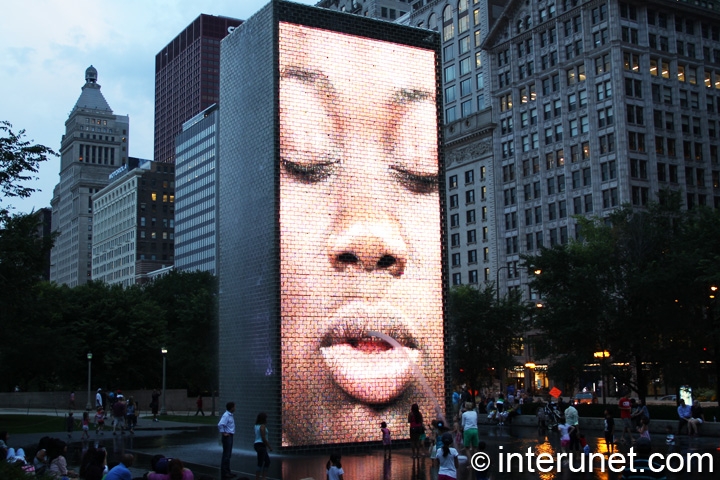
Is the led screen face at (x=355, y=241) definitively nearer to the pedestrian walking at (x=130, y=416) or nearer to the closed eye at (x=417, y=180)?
the closed eye at (x=417, y=180)

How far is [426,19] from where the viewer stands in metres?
116

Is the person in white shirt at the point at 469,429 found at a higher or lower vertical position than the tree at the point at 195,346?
lower

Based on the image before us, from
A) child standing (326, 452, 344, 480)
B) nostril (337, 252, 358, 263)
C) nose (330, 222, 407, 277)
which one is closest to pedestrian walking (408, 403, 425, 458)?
nose (330, 222, 407, 277)

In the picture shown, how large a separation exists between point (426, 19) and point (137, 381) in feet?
222

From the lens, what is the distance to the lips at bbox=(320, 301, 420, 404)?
29.5 meters

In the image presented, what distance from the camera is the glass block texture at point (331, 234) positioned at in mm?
29156

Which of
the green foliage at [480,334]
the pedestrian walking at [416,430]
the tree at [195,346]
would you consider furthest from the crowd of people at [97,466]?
the tree at [195,346]

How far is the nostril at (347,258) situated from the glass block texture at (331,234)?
0.04 m

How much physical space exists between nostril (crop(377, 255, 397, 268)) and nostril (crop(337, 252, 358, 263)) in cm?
102

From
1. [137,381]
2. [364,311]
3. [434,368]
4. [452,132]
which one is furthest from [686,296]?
[452,132]

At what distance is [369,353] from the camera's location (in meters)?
29.9

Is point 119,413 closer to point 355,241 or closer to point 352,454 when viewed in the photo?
point 352,454

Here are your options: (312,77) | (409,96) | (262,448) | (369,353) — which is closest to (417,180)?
(409,96)

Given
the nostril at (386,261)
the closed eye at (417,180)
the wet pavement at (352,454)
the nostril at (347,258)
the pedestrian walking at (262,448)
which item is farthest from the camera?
the closed eye at (417,180)
